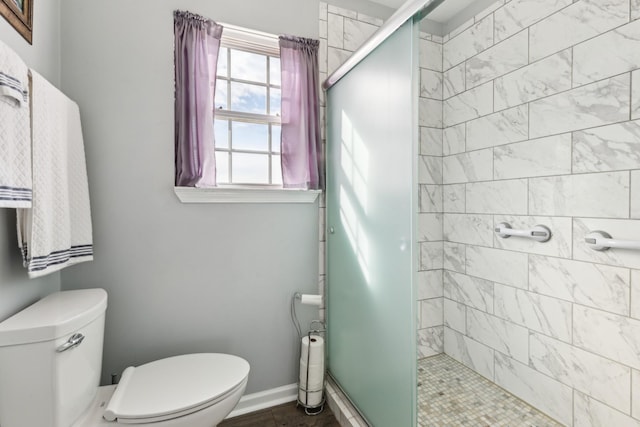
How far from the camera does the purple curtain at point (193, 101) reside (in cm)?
160

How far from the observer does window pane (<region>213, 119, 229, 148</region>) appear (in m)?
1.79

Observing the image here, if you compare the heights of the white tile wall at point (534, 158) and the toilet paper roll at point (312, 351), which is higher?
the white tile wall at point (534, 158)

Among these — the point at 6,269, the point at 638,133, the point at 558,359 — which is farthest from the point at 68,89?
the point at 558,359

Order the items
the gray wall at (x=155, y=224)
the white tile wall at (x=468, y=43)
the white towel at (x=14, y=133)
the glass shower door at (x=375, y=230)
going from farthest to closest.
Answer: the white tile wall at (x=468, y=43) → the gray wall at (x=155, y=224) → the glass shower door at (x=375, y=230) → the white towel at (x=14, y=133)

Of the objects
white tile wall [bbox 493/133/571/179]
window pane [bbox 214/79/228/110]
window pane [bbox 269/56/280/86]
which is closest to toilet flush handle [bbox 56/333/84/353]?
window pane [bbox 214/79/228/110]

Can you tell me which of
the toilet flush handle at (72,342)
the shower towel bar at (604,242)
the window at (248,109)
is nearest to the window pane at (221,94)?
the window at (248,109)

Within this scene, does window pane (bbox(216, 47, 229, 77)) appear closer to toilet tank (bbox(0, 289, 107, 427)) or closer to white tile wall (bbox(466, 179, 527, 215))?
toilet tank (bbox(0, 289, 107, 427))

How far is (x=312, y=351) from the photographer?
1.72 meters

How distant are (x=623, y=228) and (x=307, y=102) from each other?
5.23 feet

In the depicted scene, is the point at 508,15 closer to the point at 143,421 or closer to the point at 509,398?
the point at 509,398

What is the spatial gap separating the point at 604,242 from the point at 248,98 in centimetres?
187

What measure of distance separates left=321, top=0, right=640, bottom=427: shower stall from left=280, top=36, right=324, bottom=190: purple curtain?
110mm

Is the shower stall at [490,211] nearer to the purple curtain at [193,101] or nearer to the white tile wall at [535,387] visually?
the white tile wall at [535,387]

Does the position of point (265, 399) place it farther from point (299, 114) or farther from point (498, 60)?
point (498, 60)
